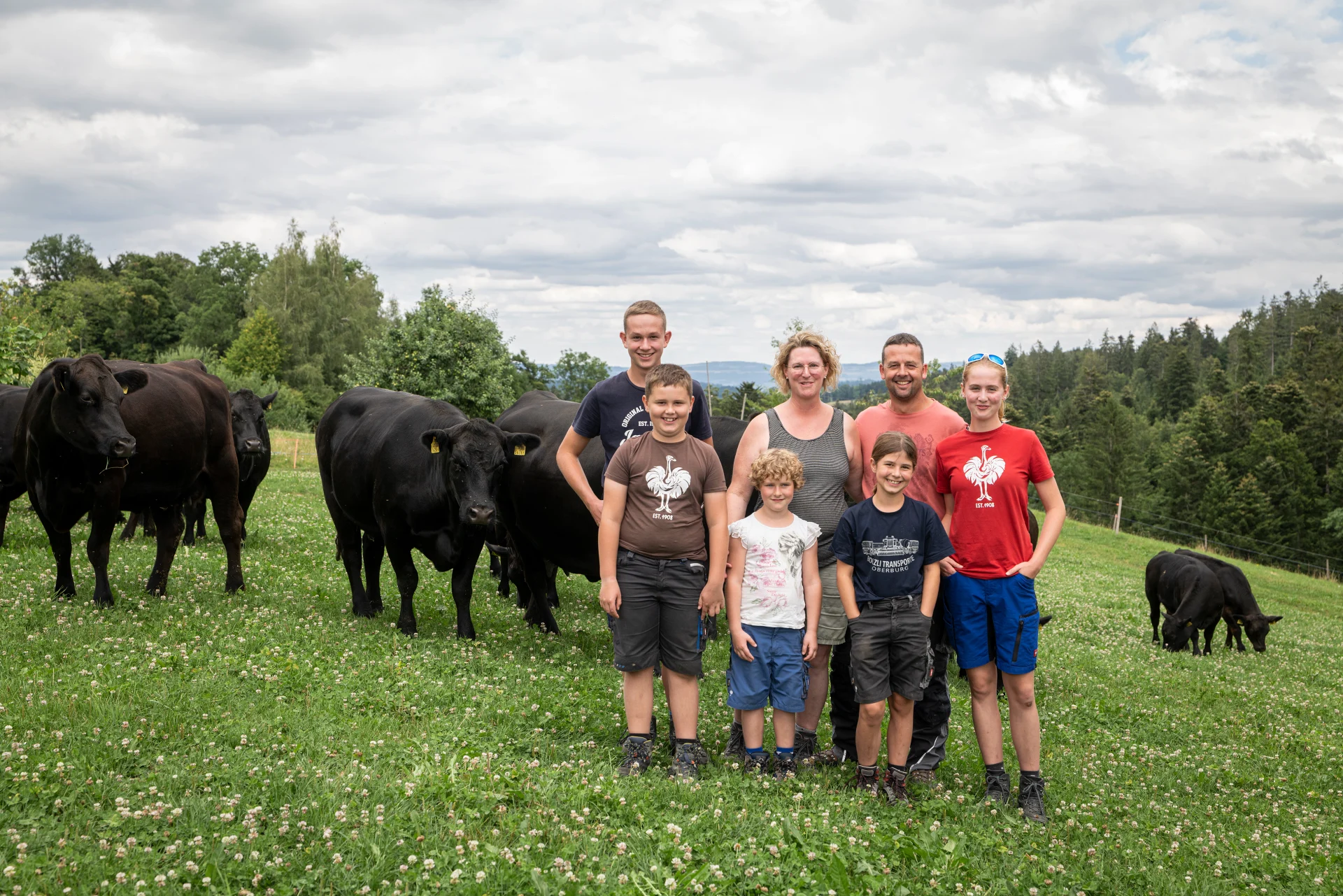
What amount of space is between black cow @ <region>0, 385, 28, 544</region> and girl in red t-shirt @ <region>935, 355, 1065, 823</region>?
36.9 feet

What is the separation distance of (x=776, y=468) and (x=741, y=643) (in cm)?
118

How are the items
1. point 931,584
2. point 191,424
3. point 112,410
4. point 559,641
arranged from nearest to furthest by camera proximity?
point 931,584 → point 112,410 → point 559,641 → point 191,424

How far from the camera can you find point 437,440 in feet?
32.1

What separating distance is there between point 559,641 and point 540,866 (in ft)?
17.9

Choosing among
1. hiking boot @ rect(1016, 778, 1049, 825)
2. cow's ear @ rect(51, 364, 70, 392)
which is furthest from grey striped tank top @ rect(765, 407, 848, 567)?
cow's ear @ rect(51, 364, 70, 392)

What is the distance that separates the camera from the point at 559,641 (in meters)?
10.2

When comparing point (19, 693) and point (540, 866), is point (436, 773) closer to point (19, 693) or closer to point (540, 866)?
point (540, 866)

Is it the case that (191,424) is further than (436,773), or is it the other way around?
(191,424)

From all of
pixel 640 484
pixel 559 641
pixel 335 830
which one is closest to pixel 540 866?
pixel 335 830

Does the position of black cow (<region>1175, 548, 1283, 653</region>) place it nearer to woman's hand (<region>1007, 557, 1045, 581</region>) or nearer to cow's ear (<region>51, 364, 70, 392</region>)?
woman's hand (<region>1007, 557, 1045, 581</region>)

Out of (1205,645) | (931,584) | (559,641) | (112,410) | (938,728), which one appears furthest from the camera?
(1205,645)

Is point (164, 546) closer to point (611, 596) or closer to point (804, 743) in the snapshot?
point (611, 596)

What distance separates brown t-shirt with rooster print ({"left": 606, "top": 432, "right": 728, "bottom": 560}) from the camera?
6.21 metres

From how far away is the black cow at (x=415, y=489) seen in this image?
9.66 meters
